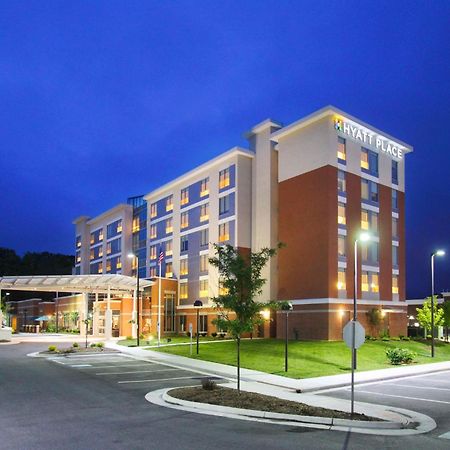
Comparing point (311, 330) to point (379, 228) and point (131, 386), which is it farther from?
point (131, 386)

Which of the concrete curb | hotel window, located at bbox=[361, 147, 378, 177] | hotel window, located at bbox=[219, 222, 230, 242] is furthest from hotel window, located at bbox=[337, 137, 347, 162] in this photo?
the concrete curb

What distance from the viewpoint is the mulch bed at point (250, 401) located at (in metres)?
15.5

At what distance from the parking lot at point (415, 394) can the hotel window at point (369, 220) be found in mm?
24138

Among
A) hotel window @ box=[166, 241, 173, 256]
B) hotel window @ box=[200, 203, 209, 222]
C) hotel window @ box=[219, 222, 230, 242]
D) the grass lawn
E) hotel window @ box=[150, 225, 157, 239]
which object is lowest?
the grass lawn

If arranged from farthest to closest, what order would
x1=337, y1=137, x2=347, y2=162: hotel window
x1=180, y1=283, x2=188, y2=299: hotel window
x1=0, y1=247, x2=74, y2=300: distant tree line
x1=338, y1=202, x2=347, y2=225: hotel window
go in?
x1=0, y1=247, x2=74, y2=300: distant tree line < x1=180, y1=283, x2=188, y2=299: hotel window < x1=337, y1=137, x2=347, y2=162: hotel window < x1=338, y1=202, x2=347, y2=225: hotel window

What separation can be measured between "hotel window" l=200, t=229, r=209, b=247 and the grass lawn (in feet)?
64.6

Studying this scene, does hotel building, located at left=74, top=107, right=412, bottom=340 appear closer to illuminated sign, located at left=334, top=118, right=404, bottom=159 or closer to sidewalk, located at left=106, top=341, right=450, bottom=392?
illuminated sign, located at left=334, top=118, right=404, bottom=159

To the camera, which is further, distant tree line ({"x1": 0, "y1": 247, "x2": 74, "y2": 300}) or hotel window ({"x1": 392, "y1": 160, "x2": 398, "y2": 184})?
distant tree line ({"x1": 0, "y1": 247, "x2": 74, "y2": 300})

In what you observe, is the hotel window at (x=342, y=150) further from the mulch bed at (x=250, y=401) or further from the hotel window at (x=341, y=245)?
A: the mulch bed at (x=250, y=401)

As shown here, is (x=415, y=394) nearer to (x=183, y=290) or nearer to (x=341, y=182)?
(x=341, y=182)

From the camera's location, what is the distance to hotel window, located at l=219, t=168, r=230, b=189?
57.9 meters

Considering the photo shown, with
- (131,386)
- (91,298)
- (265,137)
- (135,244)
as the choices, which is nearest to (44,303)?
(91,298)

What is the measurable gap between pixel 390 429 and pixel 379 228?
39904mm

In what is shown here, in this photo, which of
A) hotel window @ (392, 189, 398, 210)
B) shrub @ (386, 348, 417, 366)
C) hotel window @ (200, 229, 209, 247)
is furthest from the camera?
hotel window @ (200, 229, 209, 247)
